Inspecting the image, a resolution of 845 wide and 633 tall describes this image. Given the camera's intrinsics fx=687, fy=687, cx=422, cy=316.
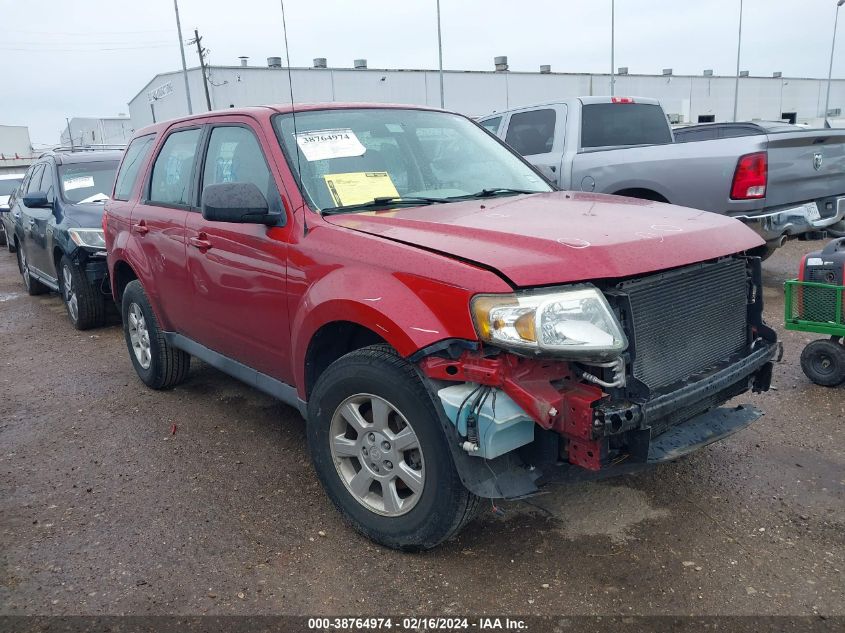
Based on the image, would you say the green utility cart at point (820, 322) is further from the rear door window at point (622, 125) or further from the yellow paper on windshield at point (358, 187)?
the rear door window at point (622, 125)

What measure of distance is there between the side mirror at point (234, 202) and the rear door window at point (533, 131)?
533cm

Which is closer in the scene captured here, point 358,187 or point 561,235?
point 561,235

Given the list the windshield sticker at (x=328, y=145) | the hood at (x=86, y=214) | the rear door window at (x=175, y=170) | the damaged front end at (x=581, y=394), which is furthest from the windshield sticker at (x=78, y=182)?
the damaged front end at (x=581, y=394)

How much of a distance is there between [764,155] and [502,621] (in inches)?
204

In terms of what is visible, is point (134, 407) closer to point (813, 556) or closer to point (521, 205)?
point (521, 205)

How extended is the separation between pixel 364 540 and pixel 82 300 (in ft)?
17.8

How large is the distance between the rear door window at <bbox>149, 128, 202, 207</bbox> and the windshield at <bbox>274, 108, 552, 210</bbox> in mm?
984

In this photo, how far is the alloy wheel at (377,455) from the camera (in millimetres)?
2752

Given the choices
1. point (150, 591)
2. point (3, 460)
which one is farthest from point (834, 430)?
point (3, 460)

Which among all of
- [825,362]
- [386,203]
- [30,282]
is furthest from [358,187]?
[30,282]

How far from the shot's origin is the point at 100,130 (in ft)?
172

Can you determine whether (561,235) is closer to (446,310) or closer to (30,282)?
(446,310)

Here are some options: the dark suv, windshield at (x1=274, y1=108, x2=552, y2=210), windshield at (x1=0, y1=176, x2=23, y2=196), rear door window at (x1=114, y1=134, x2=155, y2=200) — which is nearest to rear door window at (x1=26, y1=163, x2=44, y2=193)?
the dark suv

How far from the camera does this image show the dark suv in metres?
7.07
